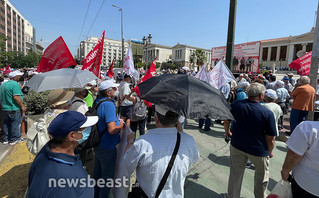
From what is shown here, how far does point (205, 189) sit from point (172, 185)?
1.92 meters

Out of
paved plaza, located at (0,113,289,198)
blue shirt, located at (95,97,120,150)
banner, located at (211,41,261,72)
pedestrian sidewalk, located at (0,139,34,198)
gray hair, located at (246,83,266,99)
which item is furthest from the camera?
banner, located at (211,41,261,72)

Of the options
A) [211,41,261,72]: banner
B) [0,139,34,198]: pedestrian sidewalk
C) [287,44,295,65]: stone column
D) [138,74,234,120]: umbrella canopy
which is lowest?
[0,139,34,198]: pedestrian sidewalk

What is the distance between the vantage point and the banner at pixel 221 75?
467 cm

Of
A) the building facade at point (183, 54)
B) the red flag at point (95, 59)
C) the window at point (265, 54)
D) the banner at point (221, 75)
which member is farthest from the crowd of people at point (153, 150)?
the building facade at point (183, 54)

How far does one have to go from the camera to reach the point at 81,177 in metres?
1.31

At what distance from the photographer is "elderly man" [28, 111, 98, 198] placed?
117 cm

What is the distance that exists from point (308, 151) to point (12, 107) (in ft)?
18.9

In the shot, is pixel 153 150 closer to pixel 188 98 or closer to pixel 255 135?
pixel 188 98

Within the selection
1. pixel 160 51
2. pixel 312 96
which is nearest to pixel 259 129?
pixel 312 96

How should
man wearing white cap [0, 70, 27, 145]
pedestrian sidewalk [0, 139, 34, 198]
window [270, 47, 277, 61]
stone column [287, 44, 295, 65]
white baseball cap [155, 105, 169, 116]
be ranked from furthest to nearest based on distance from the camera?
window [270, 47, 277, 61] < stone column [287, 44, 295, 65] < man wearing white cap [0, 70, 27, 145] < pedestrian sidewalk [0, 139, 34, 198] < white baseball cap [155, 105, 169, 116]

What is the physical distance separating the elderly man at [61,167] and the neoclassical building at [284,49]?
6423cm

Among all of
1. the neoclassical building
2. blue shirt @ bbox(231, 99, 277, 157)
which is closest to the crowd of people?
blue shirt @ bbox(231, 99, 277, 157)

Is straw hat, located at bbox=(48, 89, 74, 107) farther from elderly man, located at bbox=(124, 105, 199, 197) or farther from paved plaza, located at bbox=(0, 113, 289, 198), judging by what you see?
elderly man, located at bbox=(124, 105, 199, 197)

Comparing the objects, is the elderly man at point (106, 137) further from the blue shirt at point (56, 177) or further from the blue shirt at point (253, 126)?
the blue shirt at point (253, 126)
